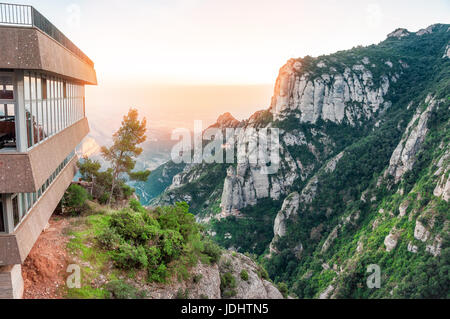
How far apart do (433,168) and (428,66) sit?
6960 centimetres

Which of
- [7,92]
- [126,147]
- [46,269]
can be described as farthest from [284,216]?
[7,92]

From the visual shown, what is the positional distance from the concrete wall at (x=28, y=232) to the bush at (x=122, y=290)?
11.0 ft

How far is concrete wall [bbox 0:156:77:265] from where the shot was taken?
9836 mm

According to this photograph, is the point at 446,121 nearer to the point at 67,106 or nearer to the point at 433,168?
the point at 433,168

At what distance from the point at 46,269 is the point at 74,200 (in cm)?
691

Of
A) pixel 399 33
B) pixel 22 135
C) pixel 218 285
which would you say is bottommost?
pixel 218 285

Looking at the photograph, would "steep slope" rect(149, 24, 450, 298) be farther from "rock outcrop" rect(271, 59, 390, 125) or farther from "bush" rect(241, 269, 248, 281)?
"bush" rect(241, 269, 248, 281)

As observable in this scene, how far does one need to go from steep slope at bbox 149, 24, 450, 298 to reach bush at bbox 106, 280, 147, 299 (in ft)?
133

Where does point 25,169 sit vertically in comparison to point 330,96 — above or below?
below

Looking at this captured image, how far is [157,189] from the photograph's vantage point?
5094 inches

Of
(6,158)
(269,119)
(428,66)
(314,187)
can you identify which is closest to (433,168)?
(314,187)

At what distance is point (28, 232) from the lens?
436 inches

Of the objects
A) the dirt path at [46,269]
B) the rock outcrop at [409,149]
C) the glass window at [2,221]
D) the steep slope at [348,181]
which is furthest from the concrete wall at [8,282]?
the rock outcrop at [409,149]

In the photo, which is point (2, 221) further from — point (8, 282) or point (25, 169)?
point (8, 282)
